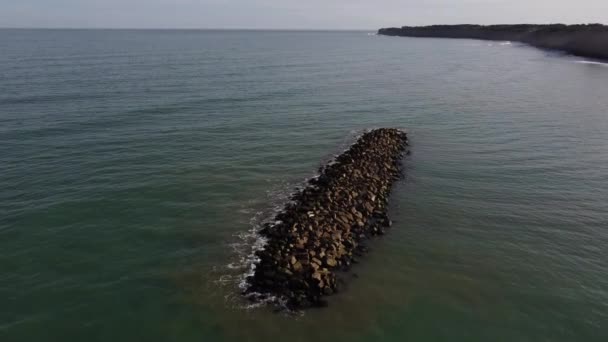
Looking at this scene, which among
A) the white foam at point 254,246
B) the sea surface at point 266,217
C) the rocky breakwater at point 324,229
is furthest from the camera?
the rocky breakwater at point 324,229

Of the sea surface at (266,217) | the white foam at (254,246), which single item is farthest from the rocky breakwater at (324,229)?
the sea surface at (266,217)

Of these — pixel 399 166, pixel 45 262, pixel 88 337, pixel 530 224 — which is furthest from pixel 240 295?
pixel 399 166

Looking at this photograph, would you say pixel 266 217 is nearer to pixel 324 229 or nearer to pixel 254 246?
pixel 254 246

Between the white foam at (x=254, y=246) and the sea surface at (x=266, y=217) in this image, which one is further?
the white foam at (x=254, y=246)

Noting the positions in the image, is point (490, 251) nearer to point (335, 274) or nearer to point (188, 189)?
point (335, 274)

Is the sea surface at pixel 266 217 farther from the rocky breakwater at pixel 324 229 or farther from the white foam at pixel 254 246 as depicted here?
the rocky breakwater at pixel 324 229
